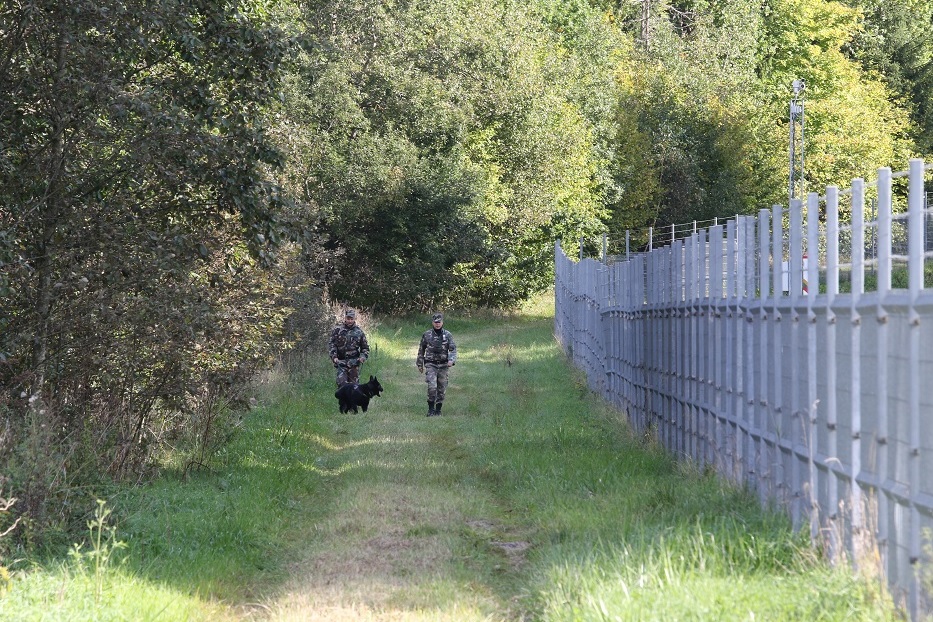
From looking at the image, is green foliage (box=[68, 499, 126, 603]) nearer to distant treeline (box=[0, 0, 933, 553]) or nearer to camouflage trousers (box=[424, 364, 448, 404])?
distant treeline (box=[0, 0, 933, 553])

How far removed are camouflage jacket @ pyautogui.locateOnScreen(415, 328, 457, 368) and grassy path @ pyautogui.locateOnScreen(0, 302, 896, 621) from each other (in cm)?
287

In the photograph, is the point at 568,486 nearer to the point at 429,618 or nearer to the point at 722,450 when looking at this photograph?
the point at 722,450

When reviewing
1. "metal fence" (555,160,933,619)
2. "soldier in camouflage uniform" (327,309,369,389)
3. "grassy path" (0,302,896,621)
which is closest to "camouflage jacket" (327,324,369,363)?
"soldier in camouflage uniform" (327,309,369,389)

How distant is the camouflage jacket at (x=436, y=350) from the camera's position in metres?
18.7

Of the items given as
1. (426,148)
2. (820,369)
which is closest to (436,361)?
(820,369)

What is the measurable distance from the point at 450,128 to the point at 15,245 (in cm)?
3337

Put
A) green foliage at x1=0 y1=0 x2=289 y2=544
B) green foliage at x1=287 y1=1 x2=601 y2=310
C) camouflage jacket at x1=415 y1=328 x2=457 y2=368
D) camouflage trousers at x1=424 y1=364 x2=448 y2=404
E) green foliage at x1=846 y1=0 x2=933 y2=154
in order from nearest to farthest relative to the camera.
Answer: green foliage at x1=0 y1=0 x2=289 y2=544
camouflage trousers at x1=424 y1=364 x2=448 y2=404
camouflage jacket at x1=415 y1=328 x2=457 y2=368
green foliage at x1=287 y1=1 x2=601 y2=310
green foliage at x1=846 y1=0 x2=933 y2=154

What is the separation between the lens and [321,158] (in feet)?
127

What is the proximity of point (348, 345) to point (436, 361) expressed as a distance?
1.61 m

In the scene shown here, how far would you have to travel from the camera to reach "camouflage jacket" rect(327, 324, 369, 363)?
63.5ft

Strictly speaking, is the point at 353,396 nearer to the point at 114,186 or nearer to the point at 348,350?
the point at 348,350

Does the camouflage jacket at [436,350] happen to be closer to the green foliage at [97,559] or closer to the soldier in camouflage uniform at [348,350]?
the soldier in camouflage uniform at [348,350]

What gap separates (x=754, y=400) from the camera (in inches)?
373

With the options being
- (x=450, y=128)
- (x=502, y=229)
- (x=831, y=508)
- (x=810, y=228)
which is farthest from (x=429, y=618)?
(x=502, y=229)
